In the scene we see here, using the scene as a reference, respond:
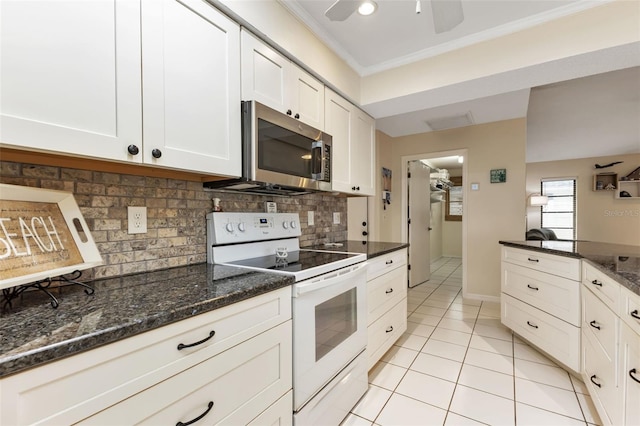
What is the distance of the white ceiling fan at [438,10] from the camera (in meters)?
1.35

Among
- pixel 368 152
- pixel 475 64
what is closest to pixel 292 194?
pixel 368 152

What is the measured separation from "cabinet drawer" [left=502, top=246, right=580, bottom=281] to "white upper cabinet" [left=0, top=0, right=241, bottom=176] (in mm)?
2244

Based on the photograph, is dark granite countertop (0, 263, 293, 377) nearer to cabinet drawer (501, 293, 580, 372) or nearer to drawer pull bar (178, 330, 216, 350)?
drawer pull bar (178, 330, 216, 350)

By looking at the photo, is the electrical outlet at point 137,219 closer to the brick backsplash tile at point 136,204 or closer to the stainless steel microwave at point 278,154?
the brick backsplash tile at point 136,204

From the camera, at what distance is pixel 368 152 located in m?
2.70

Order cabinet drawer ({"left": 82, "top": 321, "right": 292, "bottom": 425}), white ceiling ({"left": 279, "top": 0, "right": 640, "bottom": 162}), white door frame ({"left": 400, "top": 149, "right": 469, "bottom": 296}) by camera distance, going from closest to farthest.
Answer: cabinet drawer ({"left": 82, "top": 321, "right": 292, "bottom": 425}), white ceiling ({"left": 279, "top": 0, "right": 640, "bottom": 162}), white door frame ({"left": 400, "top": 149, "right": 469, "bottom": 296})

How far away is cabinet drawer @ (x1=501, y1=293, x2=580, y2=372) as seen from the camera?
191cm

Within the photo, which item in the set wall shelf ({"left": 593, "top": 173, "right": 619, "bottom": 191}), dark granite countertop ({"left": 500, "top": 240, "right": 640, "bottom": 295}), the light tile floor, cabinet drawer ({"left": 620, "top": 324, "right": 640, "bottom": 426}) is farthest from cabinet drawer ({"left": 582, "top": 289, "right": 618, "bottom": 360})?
wall shelf ({"left": 593, "top": 173, "right": 619, "bottom": 191})

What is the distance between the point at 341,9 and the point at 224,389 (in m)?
1.75

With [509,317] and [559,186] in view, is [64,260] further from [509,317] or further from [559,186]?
[559,186]

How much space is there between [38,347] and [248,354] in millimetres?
626

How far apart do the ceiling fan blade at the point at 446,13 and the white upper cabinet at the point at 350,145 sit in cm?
86

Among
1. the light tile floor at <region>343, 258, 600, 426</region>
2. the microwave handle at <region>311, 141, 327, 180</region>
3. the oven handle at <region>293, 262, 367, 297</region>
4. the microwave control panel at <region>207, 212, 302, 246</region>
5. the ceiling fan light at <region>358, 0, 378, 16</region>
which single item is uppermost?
the ceiling fan light at <region>358, 0, 378, 16</region>

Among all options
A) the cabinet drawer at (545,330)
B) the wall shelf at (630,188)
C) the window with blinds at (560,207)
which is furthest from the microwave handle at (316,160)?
the wall shelf at (630,188)
